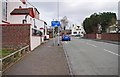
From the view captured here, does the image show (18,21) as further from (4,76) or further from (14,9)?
(4,76)

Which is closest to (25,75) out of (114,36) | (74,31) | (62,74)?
(62,74)

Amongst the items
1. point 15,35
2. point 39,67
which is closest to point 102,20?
point 15,35

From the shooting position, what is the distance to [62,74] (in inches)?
367

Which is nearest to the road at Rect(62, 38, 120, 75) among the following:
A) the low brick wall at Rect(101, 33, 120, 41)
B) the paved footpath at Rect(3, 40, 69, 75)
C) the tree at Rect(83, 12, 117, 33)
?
the paved footpath at Rect(3, 40, 69, 75)

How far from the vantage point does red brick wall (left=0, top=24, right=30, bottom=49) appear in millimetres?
20438

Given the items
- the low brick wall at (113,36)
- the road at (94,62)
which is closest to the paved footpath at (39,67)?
the road at (94,62)

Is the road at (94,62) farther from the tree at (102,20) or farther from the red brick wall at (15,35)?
the tree at (102,20)

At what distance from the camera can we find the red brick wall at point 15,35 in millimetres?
20438

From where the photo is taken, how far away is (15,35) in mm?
20797

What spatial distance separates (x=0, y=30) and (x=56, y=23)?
38.9 feet

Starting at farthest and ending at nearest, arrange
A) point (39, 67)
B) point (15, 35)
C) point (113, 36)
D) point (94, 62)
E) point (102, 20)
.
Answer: point (102, 20) < point (113, 36) < point (15, 35) < point (94, 62) < point (39, 67)

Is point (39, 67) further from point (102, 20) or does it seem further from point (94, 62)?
point (102, 20)

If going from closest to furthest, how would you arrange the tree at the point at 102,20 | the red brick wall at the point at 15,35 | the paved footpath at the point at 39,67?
1. the paved footpath at the point at 39,67
2. the red brick wall at the point at 15,35
3. the tree at the point at 102,20

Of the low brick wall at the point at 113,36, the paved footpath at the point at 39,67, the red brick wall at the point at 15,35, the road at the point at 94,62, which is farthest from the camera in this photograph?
the low brick wall at the point at 113,36
